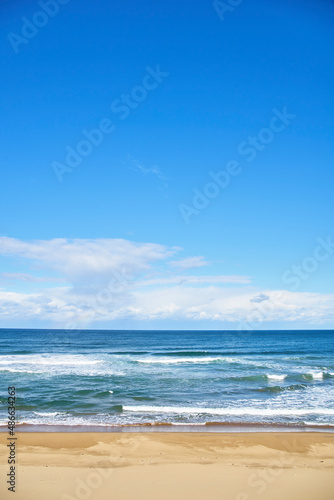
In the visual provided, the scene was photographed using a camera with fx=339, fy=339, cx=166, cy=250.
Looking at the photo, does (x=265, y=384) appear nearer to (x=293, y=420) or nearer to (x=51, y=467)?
(x=293, y=420)

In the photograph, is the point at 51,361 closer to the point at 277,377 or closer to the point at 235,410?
the point at 277,377

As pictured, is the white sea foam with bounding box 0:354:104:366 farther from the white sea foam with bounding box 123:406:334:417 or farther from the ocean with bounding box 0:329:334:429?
the white sea foam with bounding box 123:406:334:417

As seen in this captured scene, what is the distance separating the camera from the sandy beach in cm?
685

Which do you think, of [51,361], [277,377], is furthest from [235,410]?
[51,361]

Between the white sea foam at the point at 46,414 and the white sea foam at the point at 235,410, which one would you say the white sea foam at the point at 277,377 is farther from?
the white sea foam at the point at 46,414

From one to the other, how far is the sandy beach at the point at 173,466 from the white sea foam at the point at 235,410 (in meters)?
2.52

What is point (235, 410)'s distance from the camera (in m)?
14.0

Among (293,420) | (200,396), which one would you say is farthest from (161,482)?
(200,396)

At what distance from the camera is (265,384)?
19.6 meters

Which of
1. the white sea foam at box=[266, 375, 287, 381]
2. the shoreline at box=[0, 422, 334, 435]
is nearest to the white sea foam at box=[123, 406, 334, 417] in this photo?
the shoreline at box=[0, 422, 334, 435]

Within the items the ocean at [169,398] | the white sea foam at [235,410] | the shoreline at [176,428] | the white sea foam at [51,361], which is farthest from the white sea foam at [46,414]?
the white sea foam at [51,361]

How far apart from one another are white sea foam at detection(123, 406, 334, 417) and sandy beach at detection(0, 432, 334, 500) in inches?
99.0

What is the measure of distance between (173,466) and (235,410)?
21.2 feet

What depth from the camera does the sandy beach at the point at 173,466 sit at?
6848mm
